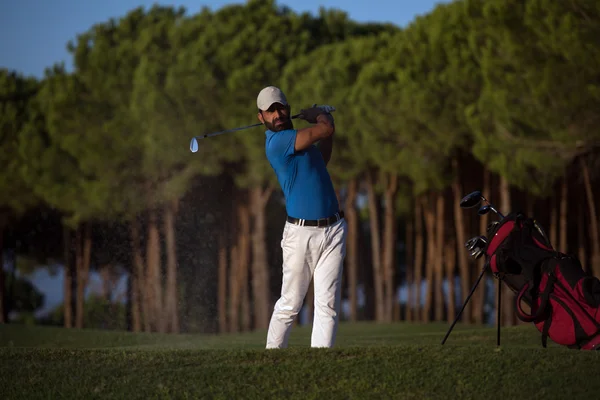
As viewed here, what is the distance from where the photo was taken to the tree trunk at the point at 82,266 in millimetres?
40469

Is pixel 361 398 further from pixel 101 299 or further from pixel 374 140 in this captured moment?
pixel 101 299

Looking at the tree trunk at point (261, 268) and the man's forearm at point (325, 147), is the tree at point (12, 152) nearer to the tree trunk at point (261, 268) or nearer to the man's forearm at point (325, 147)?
the tree trunk at point (261, 268)

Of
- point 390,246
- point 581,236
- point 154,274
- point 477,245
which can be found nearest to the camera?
point 477,245

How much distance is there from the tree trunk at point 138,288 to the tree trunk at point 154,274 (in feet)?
0.76

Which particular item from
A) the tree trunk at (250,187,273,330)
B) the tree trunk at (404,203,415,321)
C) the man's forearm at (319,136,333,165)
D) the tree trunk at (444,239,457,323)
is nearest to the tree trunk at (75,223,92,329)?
the tree trunk at (250,187,273,330)

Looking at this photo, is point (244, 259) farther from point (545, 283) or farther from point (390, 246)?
point (545, 283)

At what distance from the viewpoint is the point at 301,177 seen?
28.3 feet

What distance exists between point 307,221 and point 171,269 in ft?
95.0

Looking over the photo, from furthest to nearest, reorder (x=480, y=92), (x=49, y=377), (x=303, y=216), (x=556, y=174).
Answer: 1. (x=480, y=92)
2. (x=556, y=174)
3. (x=303, y=216)
4. (x=49, y=377)

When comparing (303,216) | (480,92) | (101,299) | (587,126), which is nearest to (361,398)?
(303,216)

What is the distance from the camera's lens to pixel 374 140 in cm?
3133

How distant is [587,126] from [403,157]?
8456mm

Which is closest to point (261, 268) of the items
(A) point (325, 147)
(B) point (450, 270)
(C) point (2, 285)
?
(B) point (450, 270)

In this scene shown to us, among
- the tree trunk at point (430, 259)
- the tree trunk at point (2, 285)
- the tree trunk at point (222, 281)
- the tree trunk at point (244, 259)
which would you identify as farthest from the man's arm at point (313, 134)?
the tree trunk at point (2, 285)
